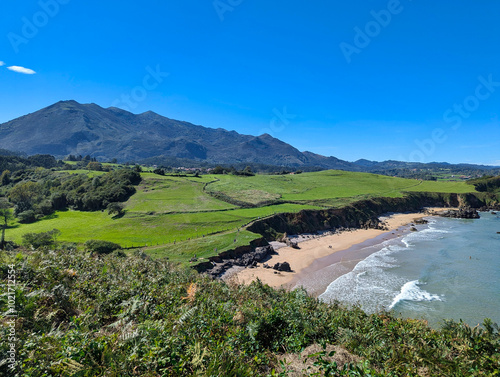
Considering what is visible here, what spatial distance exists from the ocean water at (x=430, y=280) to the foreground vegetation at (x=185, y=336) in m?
8.95

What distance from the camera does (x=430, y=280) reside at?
105ft

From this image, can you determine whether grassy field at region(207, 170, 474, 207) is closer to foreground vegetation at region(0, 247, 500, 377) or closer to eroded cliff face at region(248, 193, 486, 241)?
eroded cliff face at region(248, 193, 486, 241)

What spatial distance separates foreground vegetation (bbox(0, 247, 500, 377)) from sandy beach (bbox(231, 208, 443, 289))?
662 inches

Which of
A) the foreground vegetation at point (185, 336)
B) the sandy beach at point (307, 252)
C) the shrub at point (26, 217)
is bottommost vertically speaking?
the sandy beach at point (307, 252)

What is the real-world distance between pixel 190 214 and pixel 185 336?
53.4 m

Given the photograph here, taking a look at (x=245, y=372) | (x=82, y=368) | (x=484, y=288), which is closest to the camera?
(x=82, y=368)

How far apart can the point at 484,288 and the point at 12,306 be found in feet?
141

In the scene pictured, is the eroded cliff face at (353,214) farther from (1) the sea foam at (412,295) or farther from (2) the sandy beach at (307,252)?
(1) the sea foam at (412,295)

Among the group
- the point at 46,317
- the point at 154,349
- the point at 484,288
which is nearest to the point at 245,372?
the point at 154,349

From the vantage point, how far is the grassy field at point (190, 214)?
42594mm

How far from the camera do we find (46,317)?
6492mm

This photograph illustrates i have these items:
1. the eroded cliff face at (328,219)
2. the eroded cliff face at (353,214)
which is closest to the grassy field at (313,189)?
the eroded cliff face at (353,214)

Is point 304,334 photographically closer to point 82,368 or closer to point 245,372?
point 245,372

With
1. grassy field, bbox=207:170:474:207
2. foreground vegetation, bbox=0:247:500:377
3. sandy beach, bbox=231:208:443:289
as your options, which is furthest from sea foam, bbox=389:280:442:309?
grassy field, bbox=207:170:474:207
